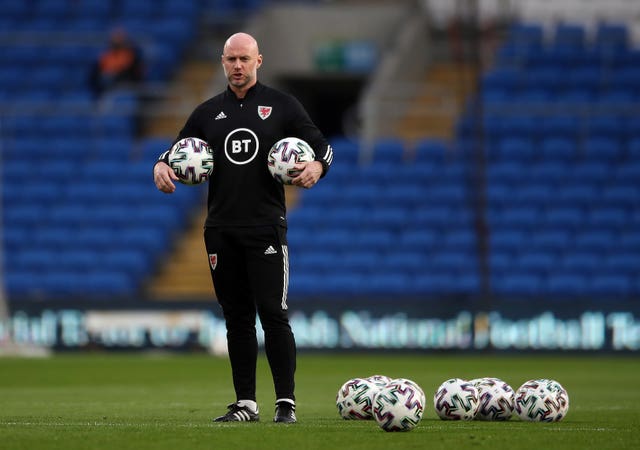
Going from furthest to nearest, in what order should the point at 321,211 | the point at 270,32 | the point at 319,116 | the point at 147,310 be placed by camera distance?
the point at 319,116, the point at 270,32, the point at 321,211, the point at 147,310

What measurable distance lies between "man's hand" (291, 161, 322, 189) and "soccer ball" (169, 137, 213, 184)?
60cm

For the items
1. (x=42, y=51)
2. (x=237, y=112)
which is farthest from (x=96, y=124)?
(x=237, y=112)

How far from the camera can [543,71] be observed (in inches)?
1067

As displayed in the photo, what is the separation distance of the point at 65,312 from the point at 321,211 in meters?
5.25

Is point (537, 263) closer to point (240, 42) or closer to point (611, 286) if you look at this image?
point (611, 286)

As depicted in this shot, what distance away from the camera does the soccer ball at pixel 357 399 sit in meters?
8.95

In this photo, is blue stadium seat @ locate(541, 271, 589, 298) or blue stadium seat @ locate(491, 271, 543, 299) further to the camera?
blue stadium seat @ locate(491, 271, 543, 299)

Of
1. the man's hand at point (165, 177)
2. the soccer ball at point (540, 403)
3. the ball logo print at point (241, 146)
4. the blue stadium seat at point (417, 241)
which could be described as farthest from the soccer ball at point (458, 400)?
the blue stadium seat at point (417, 241)

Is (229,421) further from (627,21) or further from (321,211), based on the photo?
(627,21)

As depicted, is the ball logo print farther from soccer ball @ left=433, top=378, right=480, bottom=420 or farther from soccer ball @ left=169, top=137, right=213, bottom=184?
soccer ball @ left=433, top=378, right=480, bottom=420

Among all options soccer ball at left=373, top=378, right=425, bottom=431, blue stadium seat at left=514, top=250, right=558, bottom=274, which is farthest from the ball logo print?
blue stadium seat at left=514, top=250, right=558, bottom=274

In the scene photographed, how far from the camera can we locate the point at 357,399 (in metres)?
9.00

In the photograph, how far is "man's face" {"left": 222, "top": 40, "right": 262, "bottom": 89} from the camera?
8.66 m

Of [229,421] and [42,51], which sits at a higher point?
[42,51]
